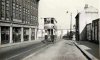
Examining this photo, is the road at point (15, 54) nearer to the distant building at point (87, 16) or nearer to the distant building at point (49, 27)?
the distant building at point (49, 27)

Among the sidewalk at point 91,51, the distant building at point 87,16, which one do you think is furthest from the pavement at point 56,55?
the distant building at point 87,16

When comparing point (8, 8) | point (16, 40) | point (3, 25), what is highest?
point (8, 8)

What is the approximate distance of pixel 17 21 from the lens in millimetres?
46375

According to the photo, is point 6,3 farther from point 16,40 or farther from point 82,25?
point 82,25

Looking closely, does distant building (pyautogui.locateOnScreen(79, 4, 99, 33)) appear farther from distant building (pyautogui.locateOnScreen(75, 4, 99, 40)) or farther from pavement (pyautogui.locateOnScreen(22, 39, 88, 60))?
pavement (pyautogui.locateOnScreen(22, 39, 88, 60))

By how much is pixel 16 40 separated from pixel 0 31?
9108 mm

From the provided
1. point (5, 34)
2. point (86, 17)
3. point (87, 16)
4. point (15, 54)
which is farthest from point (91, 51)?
point (87, 16)

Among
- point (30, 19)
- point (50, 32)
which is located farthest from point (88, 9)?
point (50, 32)

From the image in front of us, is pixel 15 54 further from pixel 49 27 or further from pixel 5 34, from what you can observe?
pixel 5 34

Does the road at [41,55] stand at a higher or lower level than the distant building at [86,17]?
lower

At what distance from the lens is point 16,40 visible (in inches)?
1790

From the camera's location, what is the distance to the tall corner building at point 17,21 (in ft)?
128

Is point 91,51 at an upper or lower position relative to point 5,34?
lower

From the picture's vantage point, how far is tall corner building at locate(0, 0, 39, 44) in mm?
38972
